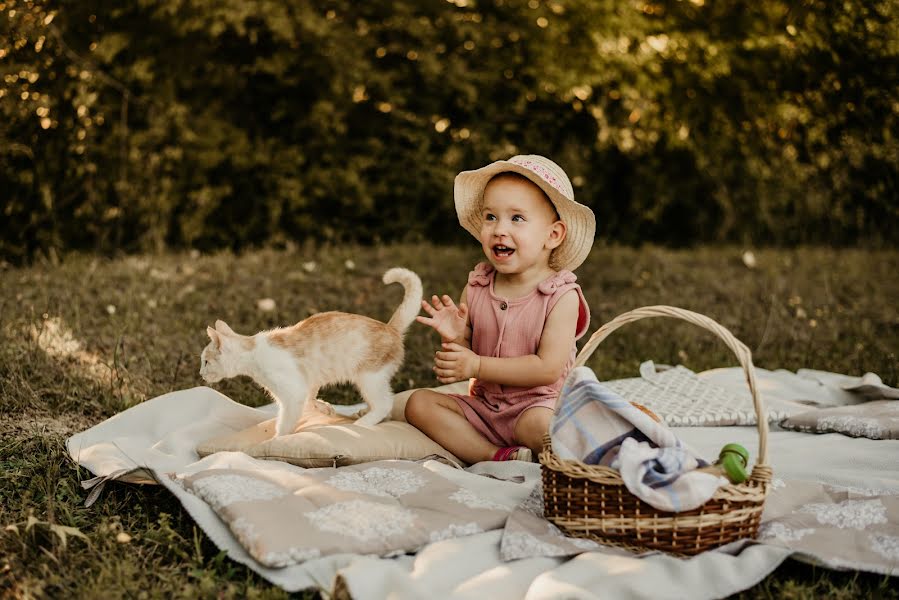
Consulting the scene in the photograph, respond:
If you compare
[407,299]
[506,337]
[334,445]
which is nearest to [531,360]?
[506,337]

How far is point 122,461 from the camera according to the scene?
3137mm

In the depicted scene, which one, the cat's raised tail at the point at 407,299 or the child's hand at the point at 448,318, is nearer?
the child's hand at the point at 448,318

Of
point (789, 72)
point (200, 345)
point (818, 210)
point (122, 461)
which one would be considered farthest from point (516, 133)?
point (122, 461)

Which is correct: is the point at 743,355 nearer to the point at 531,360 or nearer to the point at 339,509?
the point at 531,360

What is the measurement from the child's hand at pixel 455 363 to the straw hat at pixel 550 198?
23.5 inches

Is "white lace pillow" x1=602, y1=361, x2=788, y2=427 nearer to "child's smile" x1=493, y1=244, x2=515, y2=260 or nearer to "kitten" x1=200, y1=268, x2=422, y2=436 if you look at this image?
"child's smile" x1=493, y1=244, x2=515, y2=260

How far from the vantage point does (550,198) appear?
3.40 m

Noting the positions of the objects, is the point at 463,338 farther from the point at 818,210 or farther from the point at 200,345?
the point at 818,210

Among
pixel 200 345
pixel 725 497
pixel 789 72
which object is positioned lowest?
pixel 200 345

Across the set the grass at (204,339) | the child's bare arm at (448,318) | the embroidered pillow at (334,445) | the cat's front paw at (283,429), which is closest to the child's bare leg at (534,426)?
the embroidered pillow at (334,445)

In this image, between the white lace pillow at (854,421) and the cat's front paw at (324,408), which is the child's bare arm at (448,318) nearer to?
the cat's front paw at (324,408)

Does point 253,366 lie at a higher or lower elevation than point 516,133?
lower

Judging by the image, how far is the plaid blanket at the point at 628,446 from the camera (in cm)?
244

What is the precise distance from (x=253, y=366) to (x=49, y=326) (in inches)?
74.6
